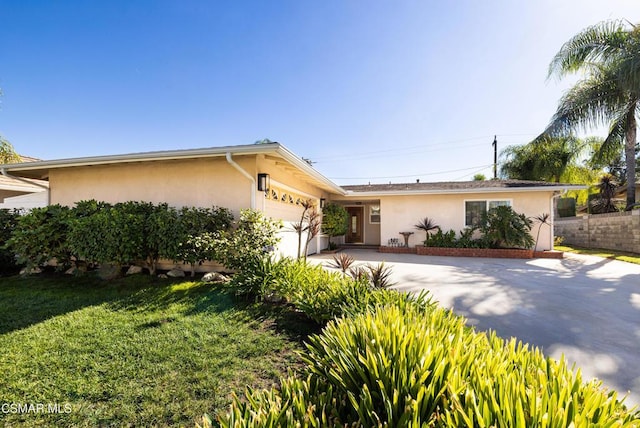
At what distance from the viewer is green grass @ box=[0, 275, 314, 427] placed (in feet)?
7.67

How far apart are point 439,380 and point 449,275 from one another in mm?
6098

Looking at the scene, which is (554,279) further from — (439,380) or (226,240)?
(226,240)

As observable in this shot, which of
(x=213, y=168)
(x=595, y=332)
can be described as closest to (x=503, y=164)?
(x=595, y=332)

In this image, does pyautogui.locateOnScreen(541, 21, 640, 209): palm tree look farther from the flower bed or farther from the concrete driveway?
the concrete driveway

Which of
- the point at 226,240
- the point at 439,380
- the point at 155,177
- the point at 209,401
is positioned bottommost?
the point at 209,401

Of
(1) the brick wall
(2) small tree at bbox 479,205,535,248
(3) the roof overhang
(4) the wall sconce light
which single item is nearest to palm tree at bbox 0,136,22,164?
(3) the roof overhang

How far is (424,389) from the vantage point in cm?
155

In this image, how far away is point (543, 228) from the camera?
1123 centimetres

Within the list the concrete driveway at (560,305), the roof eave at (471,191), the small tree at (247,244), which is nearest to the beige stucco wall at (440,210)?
the roof eave at (471,191)

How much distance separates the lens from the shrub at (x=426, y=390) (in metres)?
1.31

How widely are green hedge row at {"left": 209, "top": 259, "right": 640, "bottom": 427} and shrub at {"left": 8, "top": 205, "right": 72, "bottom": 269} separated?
6.78m

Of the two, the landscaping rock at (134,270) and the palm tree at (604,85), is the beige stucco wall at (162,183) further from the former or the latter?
the palm tree at (604,85)

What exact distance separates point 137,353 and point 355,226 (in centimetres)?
1362

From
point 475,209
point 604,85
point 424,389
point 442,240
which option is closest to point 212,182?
point 424,389
